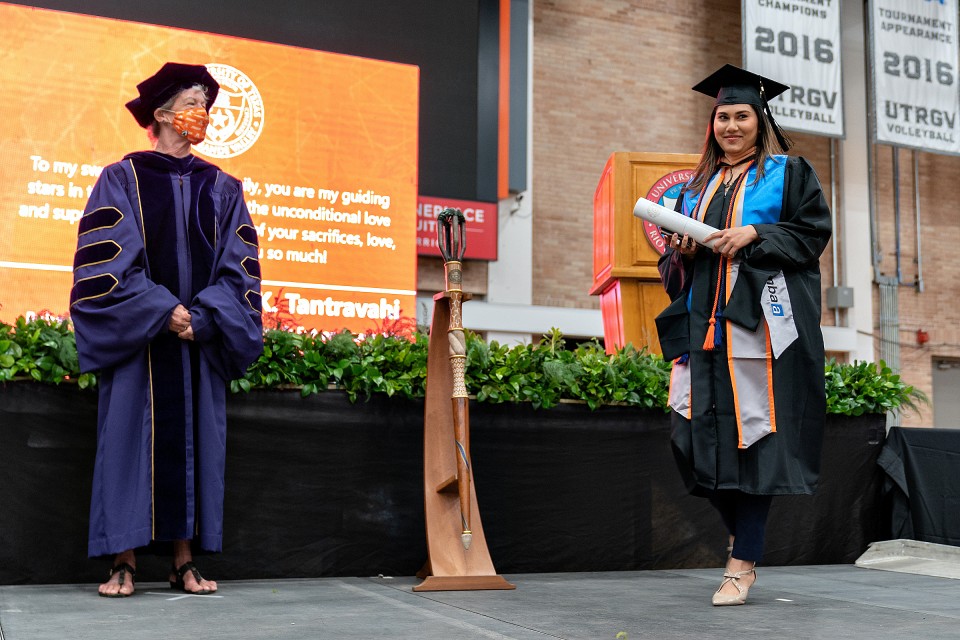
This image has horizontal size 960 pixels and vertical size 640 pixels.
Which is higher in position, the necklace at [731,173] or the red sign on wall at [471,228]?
the red sign on wall at [471,228]

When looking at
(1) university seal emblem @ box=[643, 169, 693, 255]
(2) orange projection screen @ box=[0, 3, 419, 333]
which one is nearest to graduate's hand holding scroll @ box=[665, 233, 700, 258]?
(1) university seal emblem @ box=[643, 169, 693, 255]

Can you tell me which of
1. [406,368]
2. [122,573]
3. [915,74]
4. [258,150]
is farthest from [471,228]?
[122,573]

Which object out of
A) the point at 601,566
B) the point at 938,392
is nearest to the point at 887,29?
the point at 938,392

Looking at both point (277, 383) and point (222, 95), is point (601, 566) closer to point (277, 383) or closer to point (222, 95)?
point (277, 383)

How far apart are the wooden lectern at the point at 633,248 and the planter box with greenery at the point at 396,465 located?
2.49 feet

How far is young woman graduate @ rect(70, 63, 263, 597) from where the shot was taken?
9.47ft

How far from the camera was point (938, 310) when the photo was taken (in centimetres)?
1381

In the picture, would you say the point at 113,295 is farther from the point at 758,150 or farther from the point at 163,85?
the point at 758,150

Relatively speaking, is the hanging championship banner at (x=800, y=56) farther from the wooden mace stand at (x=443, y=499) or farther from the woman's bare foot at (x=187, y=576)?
the woman's bare foot at (x=187, y=576)

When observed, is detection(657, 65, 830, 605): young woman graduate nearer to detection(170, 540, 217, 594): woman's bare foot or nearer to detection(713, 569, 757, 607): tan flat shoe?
detection(713, 569, 757, 607): tan flat shoe

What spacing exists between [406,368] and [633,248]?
1669 millimetres

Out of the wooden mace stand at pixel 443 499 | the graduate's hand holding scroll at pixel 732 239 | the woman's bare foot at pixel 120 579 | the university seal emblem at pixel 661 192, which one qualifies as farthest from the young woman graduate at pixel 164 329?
the university seal emblem at pixel 661 192

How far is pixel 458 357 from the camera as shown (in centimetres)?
313

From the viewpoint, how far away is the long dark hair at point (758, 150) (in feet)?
9.74
